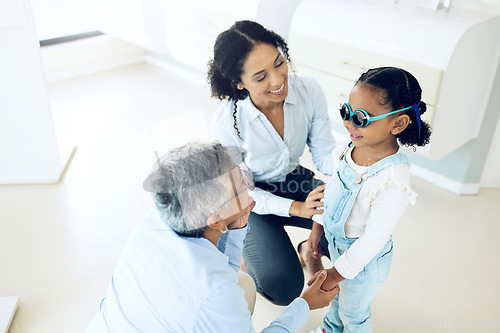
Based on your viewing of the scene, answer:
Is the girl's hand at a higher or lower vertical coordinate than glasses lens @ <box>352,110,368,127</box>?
lower

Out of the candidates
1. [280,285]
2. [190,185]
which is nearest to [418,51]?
[280,285]

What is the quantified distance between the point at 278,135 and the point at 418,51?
31.0 inches

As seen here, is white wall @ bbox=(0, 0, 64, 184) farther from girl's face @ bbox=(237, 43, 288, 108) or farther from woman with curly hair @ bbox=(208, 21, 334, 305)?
girl's face @ bbox=(237, 43, 288, 108)

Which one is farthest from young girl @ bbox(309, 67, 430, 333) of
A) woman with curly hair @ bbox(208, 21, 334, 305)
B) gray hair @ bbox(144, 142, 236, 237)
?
gray hair @ bbox(144, 142, 236, 237)

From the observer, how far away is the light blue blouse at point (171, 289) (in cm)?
98

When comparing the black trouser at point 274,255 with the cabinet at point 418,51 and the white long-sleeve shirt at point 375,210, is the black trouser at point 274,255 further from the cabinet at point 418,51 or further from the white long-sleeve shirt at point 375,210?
the cabinet at point 418,51

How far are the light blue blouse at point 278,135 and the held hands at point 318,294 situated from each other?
0.32 meters

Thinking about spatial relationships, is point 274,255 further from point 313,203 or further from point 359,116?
point 359,116

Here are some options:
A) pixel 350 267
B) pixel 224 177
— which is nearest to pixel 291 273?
pixel 350 267

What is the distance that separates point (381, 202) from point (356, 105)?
25cm

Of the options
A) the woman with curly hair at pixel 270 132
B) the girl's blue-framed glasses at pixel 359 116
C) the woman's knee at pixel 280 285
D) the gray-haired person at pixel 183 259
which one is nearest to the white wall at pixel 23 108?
the woman with curly hair at pixel 270 132

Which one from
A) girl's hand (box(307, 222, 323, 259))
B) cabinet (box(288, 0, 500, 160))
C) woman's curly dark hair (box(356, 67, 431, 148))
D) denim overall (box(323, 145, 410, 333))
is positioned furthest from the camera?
cabinet (box(288, 0, 500, 160))

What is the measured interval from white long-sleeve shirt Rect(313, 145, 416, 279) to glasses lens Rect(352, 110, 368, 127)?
0.45 ft

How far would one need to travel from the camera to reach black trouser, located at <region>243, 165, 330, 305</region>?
1.60 m
